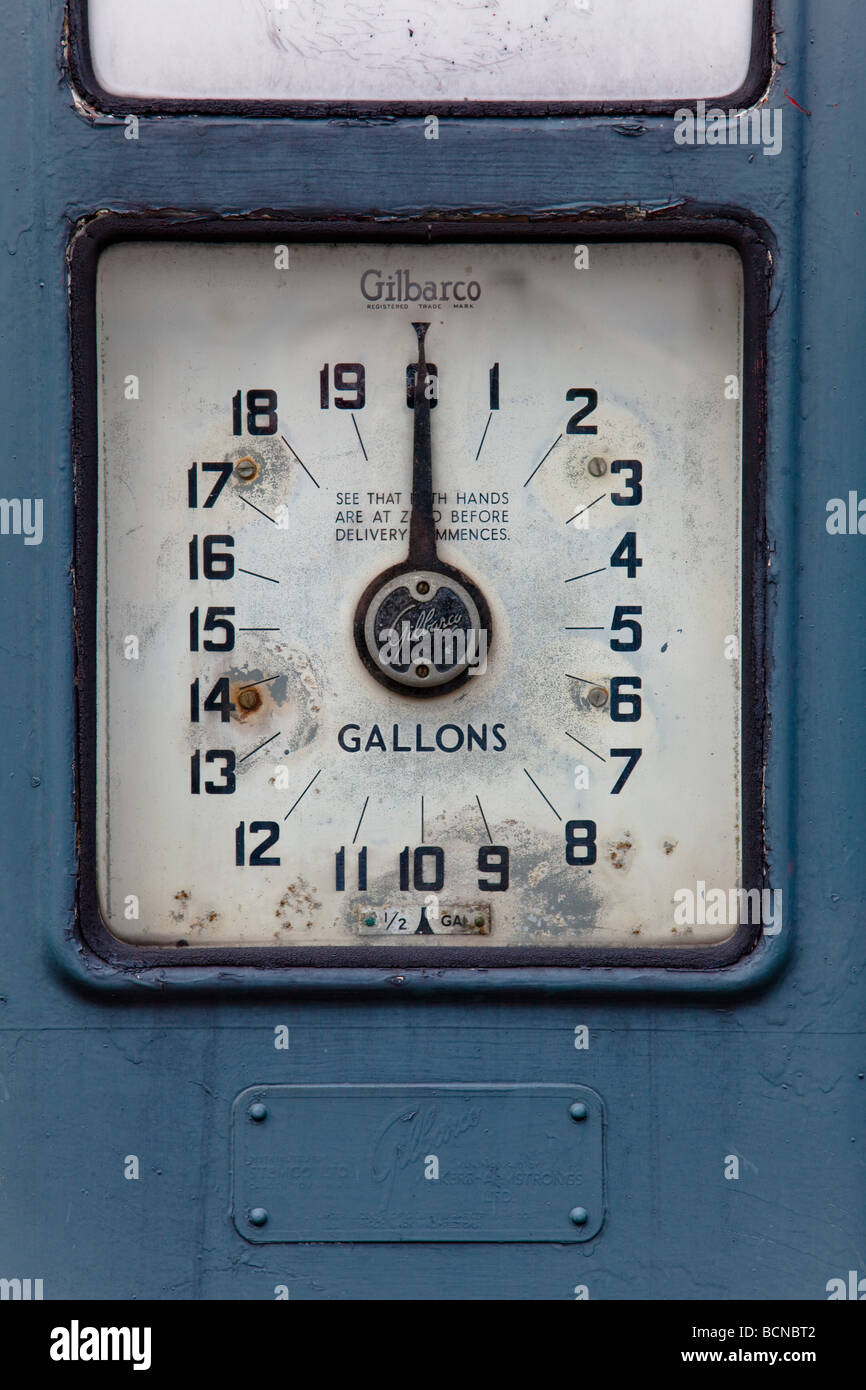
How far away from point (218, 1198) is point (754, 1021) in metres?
0.73

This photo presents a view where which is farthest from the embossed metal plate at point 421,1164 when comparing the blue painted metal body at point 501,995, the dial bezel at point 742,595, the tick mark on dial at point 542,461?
the tick mark on dial at point 542,461

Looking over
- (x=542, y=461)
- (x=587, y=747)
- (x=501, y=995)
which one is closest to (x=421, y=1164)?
(x=501, y=995)

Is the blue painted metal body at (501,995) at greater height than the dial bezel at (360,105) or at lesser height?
lesser

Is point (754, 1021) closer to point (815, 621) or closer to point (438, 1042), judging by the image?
point (438, 1042)

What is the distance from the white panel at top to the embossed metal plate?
129 cm

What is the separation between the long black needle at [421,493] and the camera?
175 centimetres

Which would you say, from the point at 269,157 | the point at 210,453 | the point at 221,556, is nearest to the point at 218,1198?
the point at 221,556

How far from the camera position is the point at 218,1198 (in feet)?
5.57

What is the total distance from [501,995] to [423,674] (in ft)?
1.41

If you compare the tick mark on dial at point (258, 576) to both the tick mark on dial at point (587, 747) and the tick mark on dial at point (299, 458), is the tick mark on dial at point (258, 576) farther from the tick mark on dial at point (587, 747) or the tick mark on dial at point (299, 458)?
the tick mark on dial at point (587, 747)

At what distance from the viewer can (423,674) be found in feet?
5.75

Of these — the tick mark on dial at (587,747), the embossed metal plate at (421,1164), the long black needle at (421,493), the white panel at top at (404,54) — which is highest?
the white panel at top at (404,54)

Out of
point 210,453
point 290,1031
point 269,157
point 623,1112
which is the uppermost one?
point 269,157

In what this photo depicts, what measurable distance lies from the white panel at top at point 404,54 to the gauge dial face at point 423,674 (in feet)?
0.93
